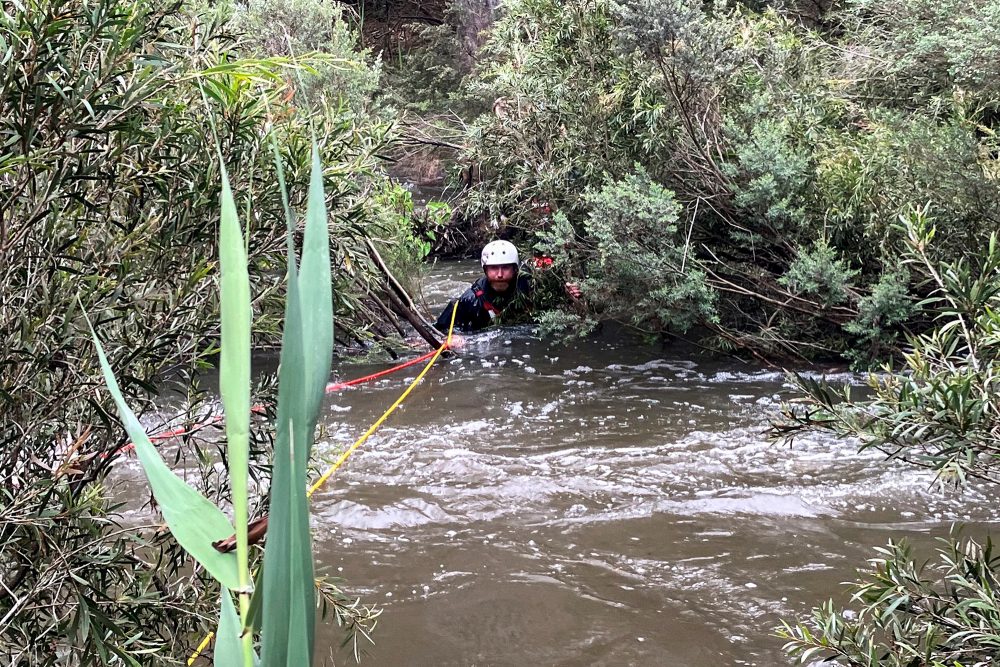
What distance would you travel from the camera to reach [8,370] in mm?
1933

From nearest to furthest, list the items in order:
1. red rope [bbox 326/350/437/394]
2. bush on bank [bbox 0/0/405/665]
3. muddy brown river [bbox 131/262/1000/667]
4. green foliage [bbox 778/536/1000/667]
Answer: bush on bank [bbox 0/0/405/665]
green foliage [bbox 778/536/1000/667]
muddy brown river [bbox 131/262/1000/667]
red rope [bbox 326/350/437/394]

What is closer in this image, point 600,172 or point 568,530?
point 568,530

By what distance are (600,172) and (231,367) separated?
7.52 meters

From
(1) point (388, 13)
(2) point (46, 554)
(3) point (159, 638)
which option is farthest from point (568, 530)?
(1) point (388, 13)

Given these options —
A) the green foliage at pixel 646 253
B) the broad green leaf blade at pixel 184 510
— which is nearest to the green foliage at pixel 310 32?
the green foliage at pixel 646 253

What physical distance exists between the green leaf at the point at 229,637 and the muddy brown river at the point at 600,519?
6.46 ft

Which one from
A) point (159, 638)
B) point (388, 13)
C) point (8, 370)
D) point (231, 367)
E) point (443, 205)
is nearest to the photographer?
point (231, 367)

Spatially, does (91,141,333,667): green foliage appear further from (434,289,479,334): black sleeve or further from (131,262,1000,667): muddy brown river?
(434,289,479,334): black sleeve

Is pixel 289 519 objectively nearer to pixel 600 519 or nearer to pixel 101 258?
pixel 101 258

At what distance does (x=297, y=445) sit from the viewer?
49cm

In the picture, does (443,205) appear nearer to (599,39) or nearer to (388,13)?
(599,39)

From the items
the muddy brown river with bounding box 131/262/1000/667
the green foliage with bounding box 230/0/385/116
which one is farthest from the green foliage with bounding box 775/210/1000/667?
the green foliage with bounding box 230/0/385/116

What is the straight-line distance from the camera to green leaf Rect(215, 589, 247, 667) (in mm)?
599

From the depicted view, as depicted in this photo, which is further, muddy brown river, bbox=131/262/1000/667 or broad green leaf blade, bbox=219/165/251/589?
muddy brown river, bbox=131/262/1000/667
